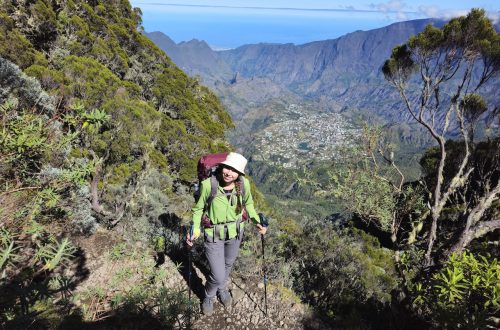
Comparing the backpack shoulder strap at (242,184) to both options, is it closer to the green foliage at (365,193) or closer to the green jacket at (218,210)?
the green jacket at (218,210)

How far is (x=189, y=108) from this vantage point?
25.3 m

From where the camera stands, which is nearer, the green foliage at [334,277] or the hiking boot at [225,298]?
the hiking boot at [225,298]

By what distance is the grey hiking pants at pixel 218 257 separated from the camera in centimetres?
492

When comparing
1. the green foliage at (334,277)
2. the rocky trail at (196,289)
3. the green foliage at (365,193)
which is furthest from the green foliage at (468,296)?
the green foliage at (365,193)

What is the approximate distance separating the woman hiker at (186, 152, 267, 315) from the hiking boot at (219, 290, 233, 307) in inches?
17.2

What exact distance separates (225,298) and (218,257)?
3.44ft

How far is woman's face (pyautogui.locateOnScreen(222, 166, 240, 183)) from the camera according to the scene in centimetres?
455

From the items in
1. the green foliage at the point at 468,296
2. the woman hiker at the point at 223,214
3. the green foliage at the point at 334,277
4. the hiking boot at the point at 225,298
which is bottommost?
the green foliage at the point at 334,277

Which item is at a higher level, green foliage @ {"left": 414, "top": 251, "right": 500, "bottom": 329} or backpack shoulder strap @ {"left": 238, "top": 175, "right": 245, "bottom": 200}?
backpack shoulder strap @ {"left": 238, "top": 175, "right": 245, "bottom": 200}

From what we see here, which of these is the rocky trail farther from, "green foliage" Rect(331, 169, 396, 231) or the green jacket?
"green foliage" Rect(331, 169, 396, 231)

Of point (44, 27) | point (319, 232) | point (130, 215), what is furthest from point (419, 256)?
point (44, 27)

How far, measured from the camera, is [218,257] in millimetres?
5000

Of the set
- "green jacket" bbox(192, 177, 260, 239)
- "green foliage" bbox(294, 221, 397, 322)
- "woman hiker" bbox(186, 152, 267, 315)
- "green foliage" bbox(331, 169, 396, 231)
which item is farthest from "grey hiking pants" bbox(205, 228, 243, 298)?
"green foliage" bbox(331, 169, 396, 231)

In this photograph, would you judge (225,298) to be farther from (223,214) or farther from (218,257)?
(223,214)
